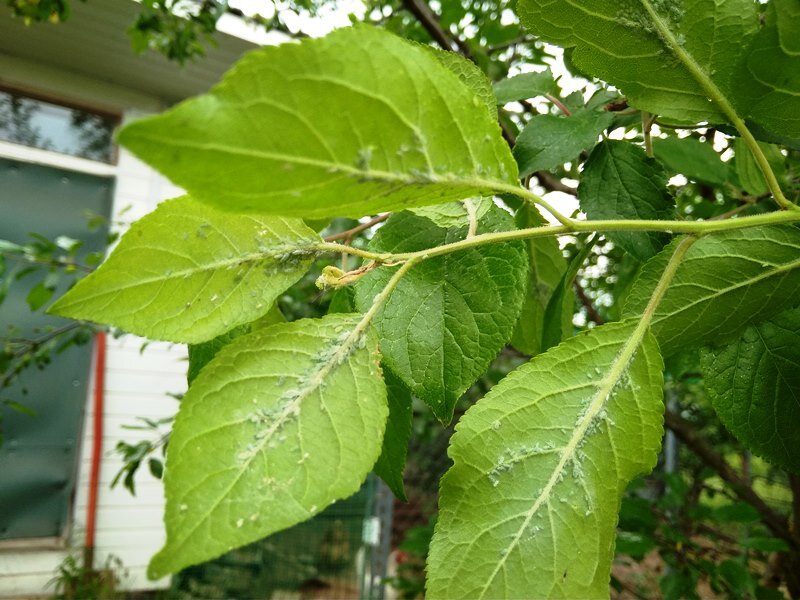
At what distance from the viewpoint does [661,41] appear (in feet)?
1.27

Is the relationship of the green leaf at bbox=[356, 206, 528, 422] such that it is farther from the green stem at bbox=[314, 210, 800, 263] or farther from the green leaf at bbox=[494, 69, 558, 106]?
the green leaf at bbox=[494, 69, 558, 106]

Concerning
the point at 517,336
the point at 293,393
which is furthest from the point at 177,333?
the point at 517,336

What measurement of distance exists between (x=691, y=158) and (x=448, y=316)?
521mm

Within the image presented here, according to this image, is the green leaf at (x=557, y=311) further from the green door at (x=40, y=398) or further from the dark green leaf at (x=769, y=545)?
the green door at (x=40, y=398)

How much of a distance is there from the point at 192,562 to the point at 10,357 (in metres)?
1.97

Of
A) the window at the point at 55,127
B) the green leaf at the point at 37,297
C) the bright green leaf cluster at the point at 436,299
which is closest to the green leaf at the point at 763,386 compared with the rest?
the bright green leaf cluster at the point at 436,299

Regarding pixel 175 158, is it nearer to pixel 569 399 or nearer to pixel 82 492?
pixel 569 399

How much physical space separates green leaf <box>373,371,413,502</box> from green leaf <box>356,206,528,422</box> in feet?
0.13

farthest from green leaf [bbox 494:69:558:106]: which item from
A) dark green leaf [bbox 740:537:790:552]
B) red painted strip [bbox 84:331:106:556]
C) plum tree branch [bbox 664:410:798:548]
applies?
red painted strip [bbox 84:331:106:556]

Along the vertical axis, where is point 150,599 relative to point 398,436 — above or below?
below

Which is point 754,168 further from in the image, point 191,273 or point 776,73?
point 191,273

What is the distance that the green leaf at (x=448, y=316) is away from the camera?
16.3 inches

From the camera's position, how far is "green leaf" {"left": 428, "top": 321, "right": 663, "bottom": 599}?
13.5 inches

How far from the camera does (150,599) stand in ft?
11.2
